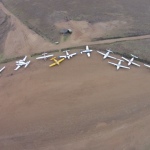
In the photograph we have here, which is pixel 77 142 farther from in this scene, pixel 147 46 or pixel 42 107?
pixel 147 46

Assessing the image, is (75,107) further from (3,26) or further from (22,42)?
(3,26)

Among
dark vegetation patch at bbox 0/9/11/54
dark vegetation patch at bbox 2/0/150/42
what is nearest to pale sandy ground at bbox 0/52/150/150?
dark vegetation patch at bbox 0/9/11/54

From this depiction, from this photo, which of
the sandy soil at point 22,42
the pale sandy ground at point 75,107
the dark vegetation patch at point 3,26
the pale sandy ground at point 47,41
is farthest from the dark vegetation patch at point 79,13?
the pale sandy ground at point 75,107

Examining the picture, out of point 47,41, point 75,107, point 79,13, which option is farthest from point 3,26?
point 75,107

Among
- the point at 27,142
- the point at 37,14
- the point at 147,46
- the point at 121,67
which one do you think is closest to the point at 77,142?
the point at 27,142

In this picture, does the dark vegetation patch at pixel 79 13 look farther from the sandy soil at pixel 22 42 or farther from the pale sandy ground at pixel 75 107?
the pale sandy ground at pixel 75 107

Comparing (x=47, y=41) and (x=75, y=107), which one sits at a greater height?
(x=47, y=41)

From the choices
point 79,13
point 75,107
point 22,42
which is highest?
point 79,13

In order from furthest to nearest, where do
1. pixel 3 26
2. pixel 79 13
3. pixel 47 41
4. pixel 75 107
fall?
pixel 79 13, pixel 3 26, pixel 47 41, pixel 75 107

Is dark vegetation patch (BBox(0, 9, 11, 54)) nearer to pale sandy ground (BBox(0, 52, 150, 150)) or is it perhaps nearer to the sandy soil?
the sandy soil
